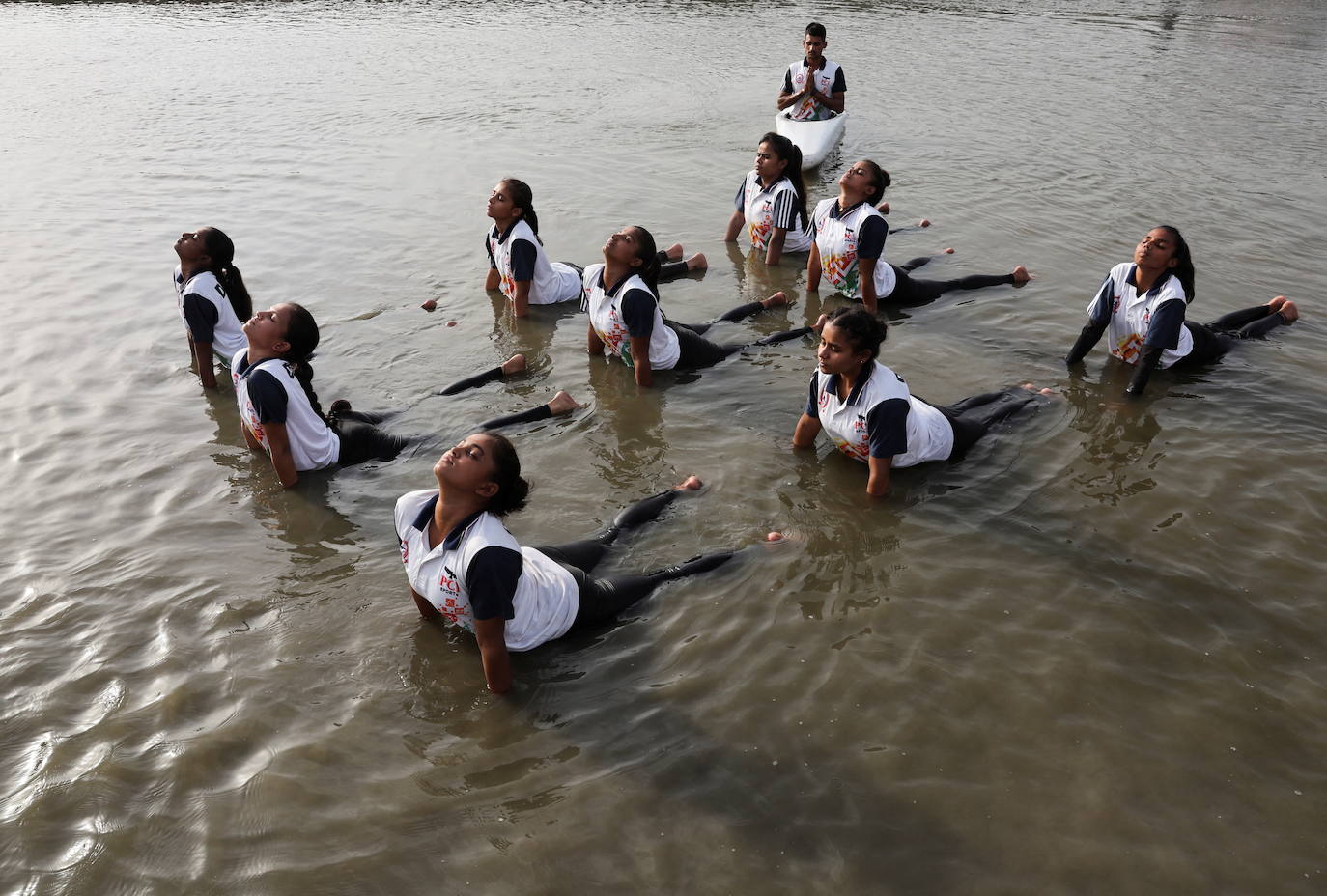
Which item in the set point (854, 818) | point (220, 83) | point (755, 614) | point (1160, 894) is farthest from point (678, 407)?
point (220, 83)

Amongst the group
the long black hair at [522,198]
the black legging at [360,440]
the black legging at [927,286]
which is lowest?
the black legging at [360,440]

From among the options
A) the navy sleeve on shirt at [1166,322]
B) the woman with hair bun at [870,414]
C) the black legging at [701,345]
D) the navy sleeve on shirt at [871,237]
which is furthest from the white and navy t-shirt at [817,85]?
the woman with hair bun at [870,414]

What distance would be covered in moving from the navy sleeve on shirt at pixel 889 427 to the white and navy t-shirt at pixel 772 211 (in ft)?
14.6

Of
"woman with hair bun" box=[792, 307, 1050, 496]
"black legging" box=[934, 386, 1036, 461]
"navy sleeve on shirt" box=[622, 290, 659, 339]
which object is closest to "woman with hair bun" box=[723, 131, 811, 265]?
"navy sleeve on shirt" box=[622, 290, 659, 339]

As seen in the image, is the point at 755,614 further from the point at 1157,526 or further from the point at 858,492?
the point at 1157,526

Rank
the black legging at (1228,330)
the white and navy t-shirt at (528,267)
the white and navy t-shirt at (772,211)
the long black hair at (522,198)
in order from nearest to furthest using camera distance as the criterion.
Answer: the black legging at (1228,330), the long black hair at (522,198), the white and navy t-shirt at (528,267), the white and navy t-shirt at (772,211)

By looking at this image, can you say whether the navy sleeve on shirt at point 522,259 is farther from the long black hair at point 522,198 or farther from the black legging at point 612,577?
the black legging at point 612,577

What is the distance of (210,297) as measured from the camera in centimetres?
726

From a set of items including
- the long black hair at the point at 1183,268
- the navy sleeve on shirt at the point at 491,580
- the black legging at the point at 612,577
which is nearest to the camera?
the navy sleeve on shirt at the point at 491,580

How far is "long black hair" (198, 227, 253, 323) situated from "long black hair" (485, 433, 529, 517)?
14.1 ft

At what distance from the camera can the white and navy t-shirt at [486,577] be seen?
409 centimetres

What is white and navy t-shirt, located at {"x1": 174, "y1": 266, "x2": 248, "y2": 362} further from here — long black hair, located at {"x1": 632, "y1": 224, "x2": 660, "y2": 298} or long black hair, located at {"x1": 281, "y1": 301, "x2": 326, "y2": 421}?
long black hair, located at {"x1": 632, "y1": 224, "x2": 660, "y2": 298}

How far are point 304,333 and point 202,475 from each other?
136 centimetres

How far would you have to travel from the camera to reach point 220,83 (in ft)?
58.8
